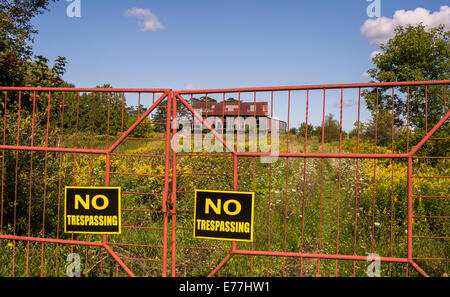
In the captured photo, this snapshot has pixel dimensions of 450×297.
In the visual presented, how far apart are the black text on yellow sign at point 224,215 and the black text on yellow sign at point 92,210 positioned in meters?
0.90

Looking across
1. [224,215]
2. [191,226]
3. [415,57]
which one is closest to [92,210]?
[224,215]

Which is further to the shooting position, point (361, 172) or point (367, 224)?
point (361, 172)

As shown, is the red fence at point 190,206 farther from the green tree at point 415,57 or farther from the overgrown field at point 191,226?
the green tree at point 415,57

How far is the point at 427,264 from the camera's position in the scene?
3.82 meters

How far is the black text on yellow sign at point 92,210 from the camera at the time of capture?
129 inches

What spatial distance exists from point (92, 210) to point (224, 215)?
4.72 feet

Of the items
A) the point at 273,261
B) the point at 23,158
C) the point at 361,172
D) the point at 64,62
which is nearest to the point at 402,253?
the point at 273,261

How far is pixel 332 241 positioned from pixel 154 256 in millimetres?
2586

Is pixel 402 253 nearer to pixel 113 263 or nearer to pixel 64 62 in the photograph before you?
pixel 113 263

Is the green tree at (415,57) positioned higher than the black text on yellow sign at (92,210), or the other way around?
the green tree at (415,57)

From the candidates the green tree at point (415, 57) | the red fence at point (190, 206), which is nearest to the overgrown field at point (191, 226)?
the red fence at point (190, 206)

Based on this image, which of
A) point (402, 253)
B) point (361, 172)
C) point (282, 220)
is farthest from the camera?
point (361, 172)

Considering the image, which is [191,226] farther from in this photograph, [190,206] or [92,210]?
[92,210]

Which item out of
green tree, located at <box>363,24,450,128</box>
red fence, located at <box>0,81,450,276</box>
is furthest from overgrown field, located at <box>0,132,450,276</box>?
green tree, located at <box>363,24,450,128</box>
